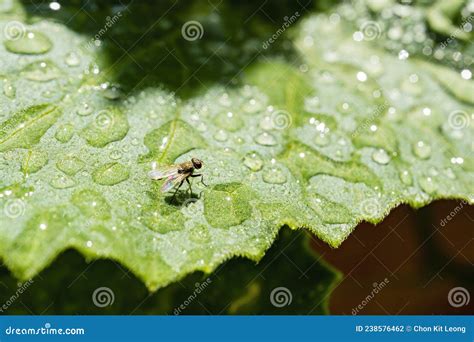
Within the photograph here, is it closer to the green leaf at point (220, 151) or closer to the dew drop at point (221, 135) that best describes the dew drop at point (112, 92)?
the green leaf at point (220, 151)

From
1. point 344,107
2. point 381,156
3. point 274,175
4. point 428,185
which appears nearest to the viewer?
point 274,175

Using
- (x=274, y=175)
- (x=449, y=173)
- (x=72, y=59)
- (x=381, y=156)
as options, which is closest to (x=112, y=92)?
(x=72, y=59)

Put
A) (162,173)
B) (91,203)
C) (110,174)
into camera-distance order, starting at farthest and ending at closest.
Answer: (162,173) < (110,174) < (91,203)

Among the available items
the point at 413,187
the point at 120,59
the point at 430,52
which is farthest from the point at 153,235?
the point at 430,52

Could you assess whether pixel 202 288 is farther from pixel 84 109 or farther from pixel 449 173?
pixel 449 173

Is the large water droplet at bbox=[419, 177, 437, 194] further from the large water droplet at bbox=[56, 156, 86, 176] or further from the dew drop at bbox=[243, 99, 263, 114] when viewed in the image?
the large water droplet at bbox=[56, 156, 86, 176]

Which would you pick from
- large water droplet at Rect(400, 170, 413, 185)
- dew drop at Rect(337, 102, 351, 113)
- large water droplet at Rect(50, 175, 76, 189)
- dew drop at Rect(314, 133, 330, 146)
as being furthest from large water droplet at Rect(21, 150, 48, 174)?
large water droplet at Rect(400, 170, 413, 185)
